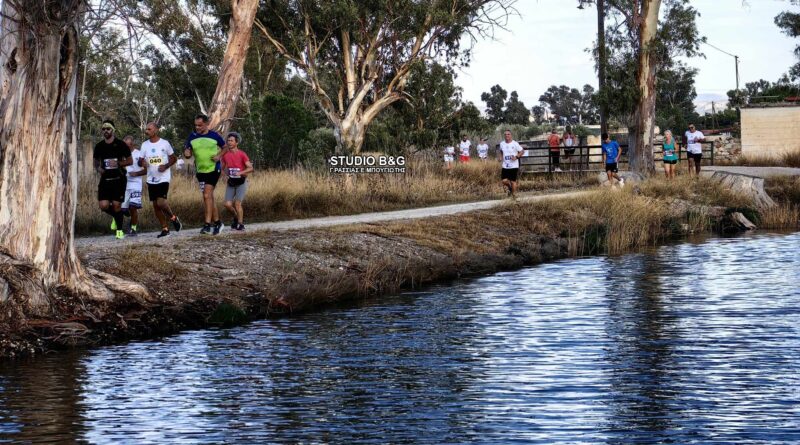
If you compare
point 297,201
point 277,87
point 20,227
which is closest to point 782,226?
point 297,201

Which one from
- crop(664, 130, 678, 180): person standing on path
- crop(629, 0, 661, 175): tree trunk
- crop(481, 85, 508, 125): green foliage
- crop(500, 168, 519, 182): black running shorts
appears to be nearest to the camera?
crop(500, 168, 519, 182): black running shorts

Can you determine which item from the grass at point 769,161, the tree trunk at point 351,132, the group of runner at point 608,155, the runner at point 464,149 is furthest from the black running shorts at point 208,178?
the grass at point 769,161

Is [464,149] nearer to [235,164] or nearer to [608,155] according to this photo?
[608,155]

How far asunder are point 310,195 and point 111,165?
8781 millimetres

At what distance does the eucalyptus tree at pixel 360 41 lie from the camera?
4075 centimetres

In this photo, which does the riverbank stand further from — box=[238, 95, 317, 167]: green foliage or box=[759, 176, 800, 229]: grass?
box=[238, 95, 317, 167]: green foliage

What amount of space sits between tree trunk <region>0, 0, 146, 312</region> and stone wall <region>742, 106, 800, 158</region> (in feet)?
149

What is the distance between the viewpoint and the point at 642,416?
9297mm

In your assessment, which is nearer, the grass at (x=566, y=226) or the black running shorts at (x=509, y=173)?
the grass at (x=566, y=226)

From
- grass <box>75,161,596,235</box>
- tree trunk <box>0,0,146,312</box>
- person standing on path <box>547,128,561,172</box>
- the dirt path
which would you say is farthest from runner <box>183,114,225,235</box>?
person standing on path <box>547,128,561,172</box>

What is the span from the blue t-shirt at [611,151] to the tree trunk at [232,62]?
1063cm

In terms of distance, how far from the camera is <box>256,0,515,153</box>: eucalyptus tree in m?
40.8

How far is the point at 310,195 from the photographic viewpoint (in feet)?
87.8

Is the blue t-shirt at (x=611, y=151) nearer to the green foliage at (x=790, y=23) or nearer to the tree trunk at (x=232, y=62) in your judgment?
the tree trunk at (x=232, y=62)
